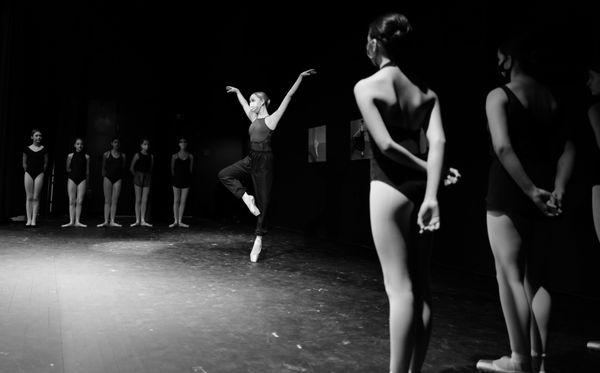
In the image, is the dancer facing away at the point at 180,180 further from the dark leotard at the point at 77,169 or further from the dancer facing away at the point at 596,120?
the dancer facing away at the point at 596,120

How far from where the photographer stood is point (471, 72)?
446cm

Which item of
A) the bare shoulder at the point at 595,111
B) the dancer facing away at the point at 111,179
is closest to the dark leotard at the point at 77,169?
the dancer facing away at the point at 111,179

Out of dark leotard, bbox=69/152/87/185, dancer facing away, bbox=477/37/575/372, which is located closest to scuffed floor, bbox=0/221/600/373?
dancer facing away, bbox=477/37/575/372

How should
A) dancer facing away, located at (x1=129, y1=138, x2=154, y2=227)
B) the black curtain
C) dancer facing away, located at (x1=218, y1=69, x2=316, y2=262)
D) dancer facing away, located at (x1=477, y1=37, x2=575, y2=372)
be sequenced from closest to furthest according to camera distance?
dancer facing away, located at (x1=477, y1=37, x2=575, y2=372)
dancer facing away, located at (x1=218, y1=69, x2=316, y2=262)
the black curtain
dancer facing away, located at (x1=129, y1=138, x2=154, y2=227)

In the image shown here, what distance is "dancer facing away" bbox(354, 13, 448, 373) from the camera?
1333 mm

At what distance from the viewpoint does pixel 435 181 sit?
1.32 meters

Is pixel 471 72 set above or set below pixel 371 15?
below

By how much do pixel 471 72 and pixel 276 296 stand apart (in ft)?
10.3

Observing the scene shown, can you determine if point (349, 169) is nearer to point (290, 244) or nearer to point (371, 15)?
point (290, 244)

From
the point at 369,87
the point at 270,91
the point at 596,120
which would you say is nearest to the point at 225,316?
the point at 369,87

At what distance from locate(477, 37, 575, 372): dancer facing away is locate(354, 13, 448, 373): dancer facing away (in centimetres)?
35

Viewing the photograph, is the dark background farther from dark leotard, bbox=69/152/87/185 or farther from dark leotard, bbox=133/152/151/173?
dark leotard, bbox=133/152/151/173

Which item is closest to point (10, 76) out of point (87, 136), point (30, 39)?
point (30, 39)

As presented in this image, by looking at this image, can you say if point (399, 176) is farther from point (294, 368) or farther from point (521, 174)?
point (294, 368)
